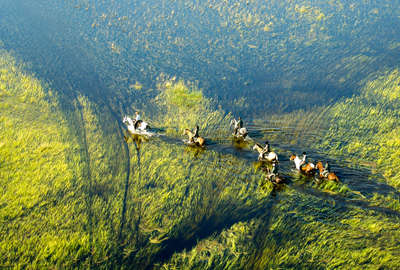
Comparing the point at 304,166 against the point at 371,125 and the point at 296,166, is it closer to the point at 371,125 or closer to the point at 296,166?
the point at 296,166

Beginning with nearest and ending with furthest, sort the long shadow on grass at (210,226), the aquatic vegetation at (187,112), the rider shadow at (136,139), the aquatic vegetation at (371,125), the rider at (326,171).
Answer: the long shadow on grass at (210,226) → the rider at (326,171) → the aquatic vegetation at (371,125) → the rider shadow at (136,139) → the aquatic vegetation at (187,112)

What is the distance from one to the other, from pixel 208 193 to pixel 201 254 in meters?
3.21

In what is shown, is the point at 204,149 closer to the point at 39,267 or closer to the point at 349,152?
the point at 349,152

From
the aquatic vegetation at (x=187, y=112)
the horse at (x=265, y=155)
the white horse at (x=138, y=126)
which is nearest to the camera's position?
the horse at (x=265, y=155)

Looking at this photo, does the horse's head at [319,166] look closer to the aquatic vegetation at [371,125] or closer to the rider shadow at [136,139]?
the aquatic vegetation at [371,125]

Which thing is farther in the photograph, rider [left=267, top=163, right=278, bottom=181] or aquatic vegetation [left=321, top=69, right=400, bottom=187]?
aquatic vegetation [left=321, top=69, right=400, bottom=187]

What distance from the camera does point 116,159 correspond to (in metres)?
17.6

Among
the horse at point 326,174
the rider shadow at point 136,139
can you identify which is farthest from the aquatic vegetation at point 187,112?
the horse at point 326,174

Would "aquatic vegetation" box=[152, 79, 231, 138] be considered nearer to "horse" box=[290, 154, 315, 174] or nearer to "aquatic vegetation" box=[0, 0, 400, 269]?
"aquatic vegetation" box=[0, 0, 400, 269]

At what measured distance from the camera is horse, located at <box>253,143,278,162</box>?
1627cm

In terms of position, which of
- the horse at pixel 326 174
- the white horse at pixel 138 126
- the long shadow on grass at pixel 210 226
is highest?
the white horse at pixel 138 126

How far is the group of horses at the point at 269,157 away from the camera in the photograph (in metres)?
15.3

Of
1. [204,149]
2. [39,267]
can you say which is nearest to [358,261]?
[204,149]

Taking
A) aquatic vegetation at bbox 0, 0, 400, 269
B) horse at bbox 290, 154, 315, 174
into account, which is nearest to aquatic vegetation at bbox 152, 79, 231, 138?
aquatic vegetation at bbox 0, 0, 400, 269
